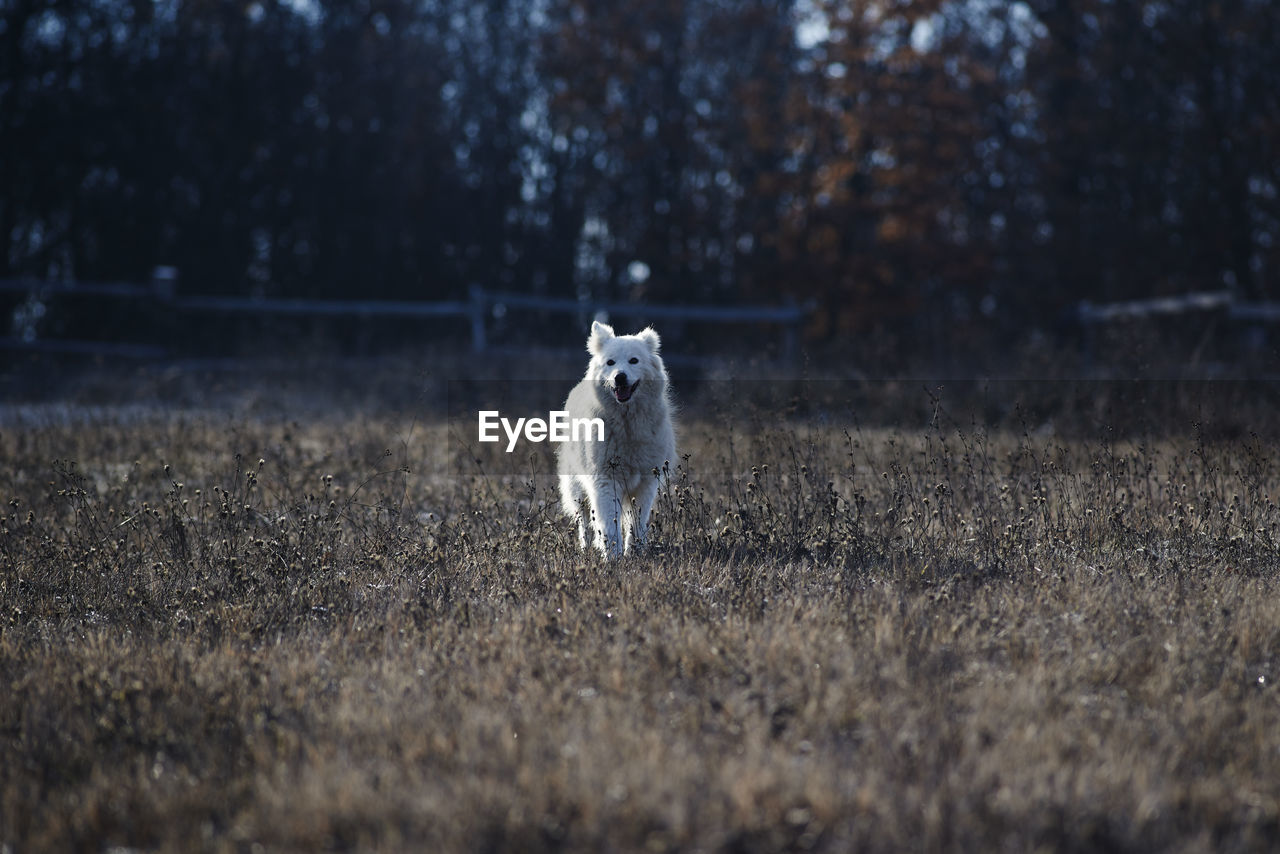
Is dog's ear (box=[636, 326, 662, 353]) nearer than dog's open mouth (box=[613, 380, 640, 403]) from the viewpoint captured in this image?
No

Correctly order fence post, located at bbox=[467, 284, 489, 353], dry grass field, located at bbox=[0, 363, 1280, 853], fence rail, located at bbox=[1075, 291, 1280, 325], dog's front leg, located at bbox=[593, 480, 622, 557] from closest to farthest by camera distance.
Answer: dry grass field, located at bbox=[0, 363, 1280, 853] < dog's front leg, located at bbox=[593, 480, 622, 557] < fence rail, located at bbox=[1075, 291, 1280, 325] < fence post, located at bbox=[467, 284, 489, 353]

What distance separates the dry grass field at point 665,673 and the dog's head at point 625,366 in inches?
25.5

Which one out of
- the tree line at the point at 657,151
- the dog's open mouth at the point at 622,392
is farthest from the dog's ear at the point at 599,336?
the tree line at the point at 657,151

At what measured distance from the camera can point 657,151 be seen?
71.1 feet

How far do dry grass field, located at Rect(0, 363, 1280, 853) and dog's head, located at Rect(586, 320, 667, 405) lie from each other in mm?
648

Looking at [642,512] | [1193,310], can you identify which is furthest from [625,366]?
[1193,310]

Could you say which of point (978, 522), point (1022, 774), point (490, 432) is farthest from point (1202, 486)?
point (490, 432)

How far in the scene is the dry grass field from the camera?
2701 millimetres

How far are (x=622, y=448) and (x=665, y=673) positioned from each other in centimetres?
251

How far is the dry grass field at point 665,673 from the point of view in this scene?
2701mm

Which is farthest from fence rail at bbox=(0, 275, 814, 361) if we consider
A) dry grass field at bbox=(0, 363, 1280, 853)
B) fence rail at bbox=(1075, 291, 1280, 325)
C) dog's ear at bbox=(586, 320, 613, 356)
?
dry grass field at bbox=(0, 363, 1280, 853)

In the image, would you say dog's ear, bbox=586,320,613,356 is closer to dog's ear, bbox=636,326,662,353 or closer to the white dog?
the white dog

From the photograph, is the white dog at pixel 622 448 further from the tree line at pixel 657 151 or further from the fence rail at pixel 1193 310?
the tree line at pixel 657 151

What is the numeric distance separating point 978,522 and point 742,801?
3.45 meters
